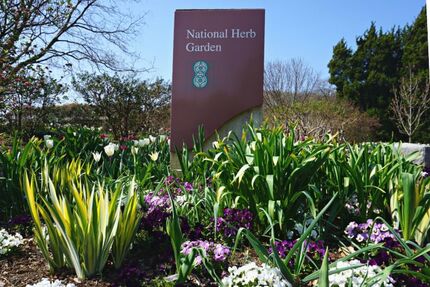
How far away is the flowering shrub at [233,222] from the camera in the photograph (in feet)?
7.91

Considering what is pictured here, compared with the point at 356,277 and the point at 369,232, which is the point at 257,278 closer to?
the point at 356,277

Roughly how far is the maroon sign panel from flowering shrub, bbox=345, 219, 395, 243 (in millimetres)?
2986

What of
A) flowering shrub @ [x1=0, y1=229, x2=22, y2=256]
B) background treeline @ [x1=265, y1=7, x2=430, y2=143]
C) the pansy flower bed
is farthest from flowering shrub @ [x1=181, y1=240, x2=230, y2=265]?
background treeline @ [x1=265, y1=7, x2=430, y2=143]

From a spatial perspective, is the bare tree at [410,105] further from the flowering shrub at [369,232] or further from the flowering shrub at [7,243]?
the flowering shrub at [7,243]

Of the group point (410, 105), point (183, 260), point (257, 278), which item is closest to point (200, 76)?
point (183, 260)

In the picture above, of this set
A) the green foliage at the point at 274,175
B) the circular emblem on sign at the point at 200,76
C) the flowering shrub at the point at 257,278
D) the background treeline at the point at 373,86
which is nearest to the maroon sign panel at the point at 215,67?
the circular emblem on sign at the point at 200,76

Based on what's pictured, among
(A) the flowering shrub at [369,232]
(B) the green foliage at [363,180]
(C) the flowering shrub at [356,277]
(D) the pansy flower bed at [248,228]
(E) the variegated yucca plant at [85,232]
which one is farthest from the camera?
(B) the green foliage at [363,180]

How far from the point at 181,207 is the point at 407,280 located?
1604 millimetres

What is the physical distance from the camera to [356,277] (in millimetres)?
1792

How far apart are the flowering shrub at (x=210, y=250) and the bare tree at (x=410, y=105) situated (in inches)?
592

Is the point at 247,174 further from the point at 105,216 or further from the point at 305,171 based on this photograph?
the point at 105,216

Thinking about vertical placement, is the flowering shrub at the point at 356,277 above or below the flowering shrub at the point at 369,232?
below

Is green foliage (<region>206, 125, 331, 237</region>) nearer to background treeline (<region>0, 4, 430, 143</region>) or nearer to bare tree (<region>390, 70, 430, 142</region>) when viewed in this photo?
background treeline (<region>0, 4, 430, 143</region>)

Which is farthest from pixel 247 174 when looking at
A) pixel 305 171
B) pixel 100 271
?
pixel 100 271
